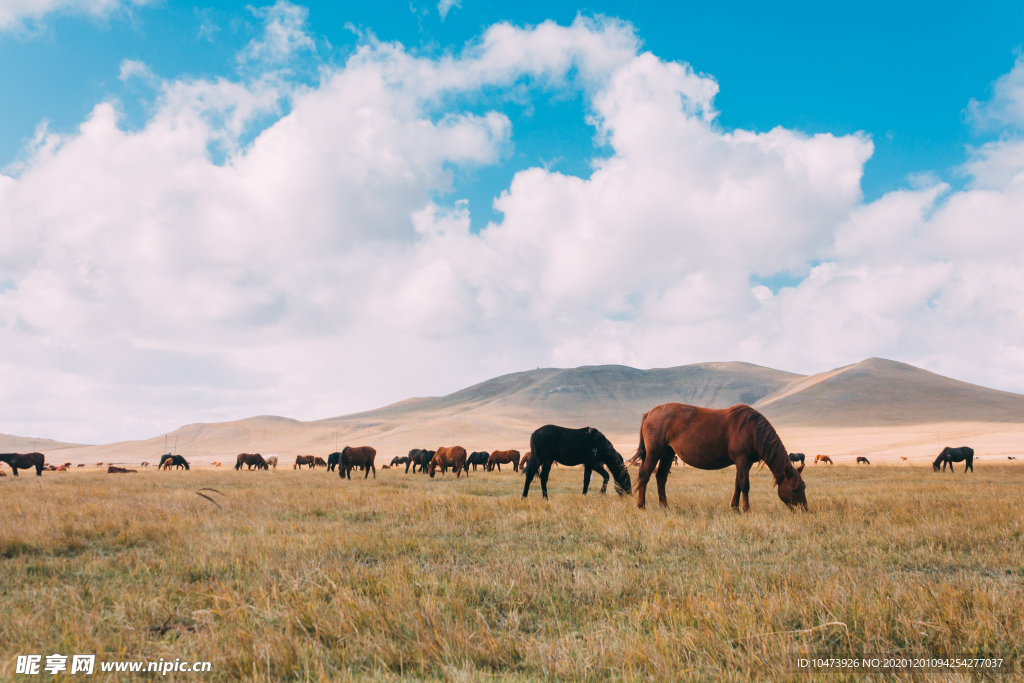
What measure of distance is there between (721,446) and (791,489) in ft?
5.63

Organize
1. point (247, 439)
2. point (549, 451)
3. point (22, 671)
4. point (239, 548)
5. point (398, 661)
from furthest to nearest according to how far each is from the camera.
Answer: point (247, 439) → point (549, 451) → point (239, 548) → point (398, 661) → point (22, 671)

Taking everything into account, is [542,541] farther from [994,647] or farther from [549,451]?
[549,451]

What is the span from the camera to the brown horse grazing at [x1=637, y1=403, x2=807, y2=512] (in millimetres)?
11664

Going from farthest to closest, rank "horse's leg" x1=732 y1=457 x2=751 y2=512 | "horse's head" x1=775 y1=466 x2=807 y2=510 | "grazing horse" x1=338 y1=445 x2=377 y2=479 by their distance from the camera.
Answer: "grazing horse" x1=338 y1=445 x2=377 y2=479, "horse's leg" x1=732 y1=457 x2=751 y2=512, "horse's head" x1=775 y1=466 x2=807 y2=510

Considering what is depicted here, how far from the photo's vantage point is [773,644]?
11.9 ft

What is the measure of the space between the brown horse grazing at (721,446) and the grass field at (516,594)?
5.82 feet

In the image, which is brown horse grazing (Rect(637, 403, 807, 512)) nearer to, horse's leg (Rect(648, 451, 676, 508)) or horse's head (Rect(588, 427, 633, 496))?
horse's leg (Rect(648, 451, 676, 508))

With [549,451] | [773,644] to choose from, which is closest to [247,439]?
[549,451]

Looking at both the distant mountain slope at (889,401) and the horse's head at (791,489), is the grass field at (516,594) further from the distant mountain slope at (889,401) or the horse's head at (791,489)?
the distant mountain slope at (889,401)

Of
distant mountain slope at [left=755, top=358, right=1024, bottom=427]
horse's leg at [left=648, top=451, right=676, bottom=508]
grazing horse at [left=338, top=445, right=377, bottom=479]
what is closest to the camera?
horse's leg at [left=648, top=451, right=676, bottom=508]

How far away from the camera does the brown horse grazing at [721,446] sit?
11.7 metres

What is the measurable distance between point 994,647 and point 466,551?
569 cm

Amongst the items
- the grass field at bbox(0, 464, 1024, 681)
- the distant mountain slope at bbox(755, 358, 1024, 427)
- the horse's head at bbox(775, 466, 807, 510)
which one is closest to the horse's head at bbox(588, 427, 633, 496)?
the horse's head at bbox(775, 466, 807, 510)

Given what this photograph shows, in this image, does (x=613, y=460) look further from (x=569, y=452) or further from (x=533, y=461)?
(x=533, y=461)
